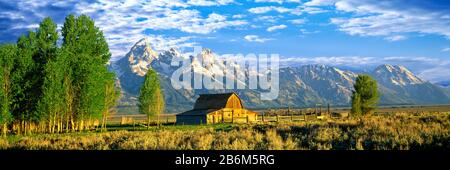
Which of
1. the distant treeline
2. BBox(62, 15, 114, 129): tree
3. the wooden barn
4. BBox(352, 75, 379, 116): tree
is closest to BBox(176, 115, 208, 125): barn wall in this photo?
the wooden barn

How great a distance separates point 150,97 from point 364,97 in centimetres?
3883

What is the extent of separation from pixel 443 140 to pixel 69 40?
53782 millimetres

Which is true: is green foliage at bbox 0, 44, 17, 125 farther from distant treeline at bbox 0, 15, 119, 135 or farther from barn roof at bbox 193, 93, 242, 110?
barn roof at bbox 193, 93, 242, 110

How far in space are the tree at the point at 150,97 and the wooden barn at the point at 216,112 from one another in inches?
418

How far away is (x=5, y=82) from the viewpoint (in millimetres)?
49594

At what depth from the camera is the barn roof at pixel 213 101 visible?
90.5 meters

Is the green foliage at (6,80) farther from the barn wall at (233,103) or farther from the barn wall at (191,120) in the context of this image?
the barn wall at (233,103)

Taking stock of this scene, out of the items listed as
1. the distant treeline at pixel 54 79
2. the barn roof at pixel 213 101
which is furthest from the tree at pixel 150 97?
the barn roof at pixel 213 101

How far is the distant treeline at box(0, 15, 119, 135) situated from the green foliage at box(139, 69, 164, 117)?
252 inches

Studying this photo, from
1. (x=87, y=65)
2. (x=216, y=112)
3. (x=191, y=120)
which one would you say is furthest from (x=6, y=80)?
(x=216, y=112)

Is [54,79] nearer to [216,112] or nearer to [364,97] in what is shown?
[216,112]
